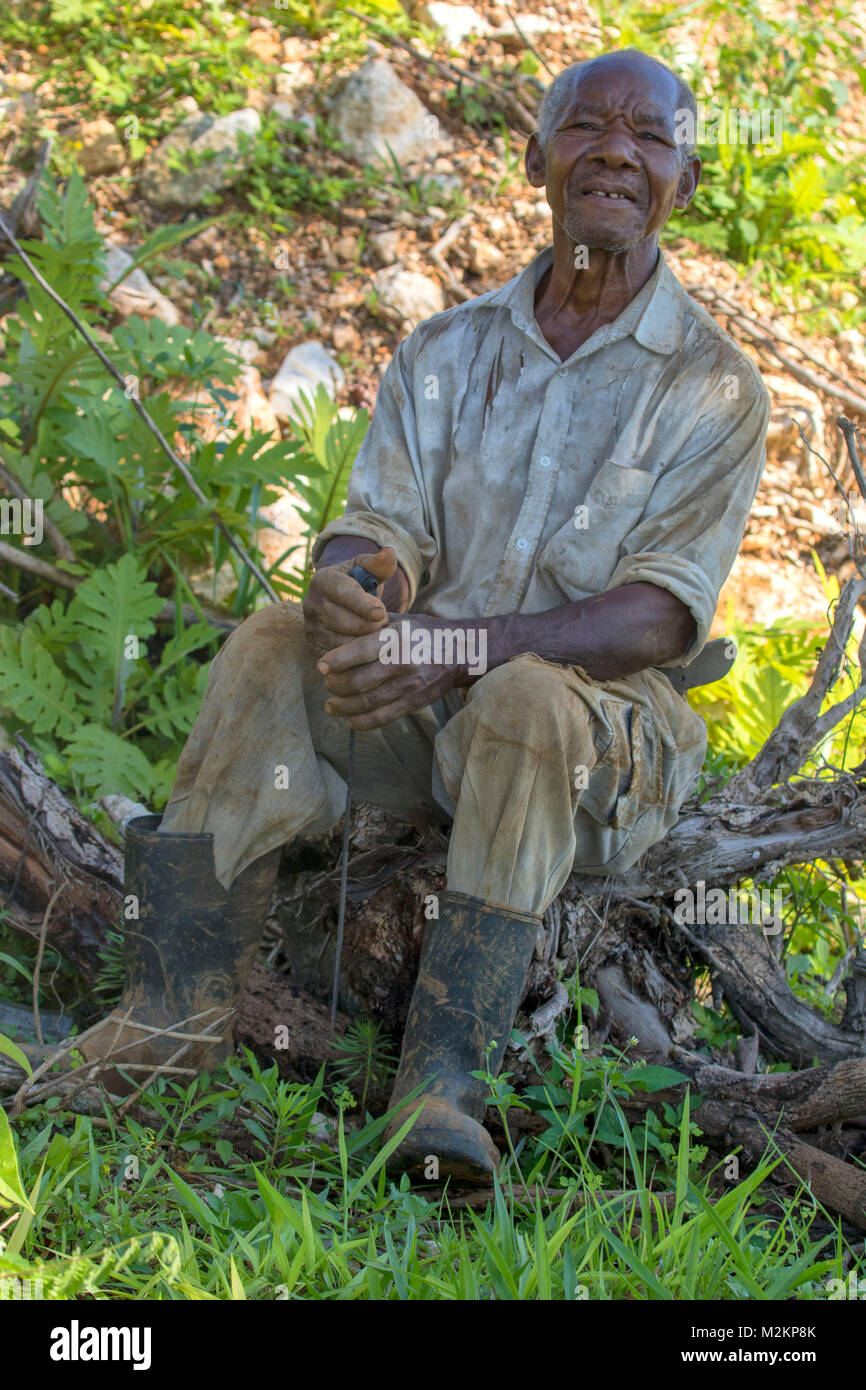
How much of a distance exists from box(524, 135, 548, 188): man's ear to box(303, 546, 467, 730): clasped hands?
3.75ft

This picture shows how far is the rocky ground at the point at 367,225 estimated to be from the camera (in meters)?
6.00

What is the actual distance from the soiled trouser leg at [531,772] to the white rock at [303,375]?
11.7 ft

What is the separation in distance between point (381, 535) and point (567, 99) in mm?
1108

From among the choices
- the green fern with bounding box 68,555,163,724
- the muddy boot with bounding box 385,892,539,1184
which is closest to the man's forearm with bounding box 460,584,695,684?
the muddy boot with bounding box 385,892,539,1184

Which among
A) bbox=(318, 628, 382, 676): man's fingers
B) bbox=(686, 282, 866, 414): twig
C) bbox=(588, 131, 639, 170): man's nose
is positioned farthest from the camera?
bbox=(686, 282, 866, 414): twig

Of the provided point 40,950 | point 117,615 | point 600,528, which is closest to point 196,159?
point 117,615

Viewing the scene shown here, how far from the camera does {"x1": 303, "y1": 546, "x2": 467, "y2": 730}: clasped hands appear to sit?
2561 mm

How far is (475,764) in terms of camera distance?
250 centimetres

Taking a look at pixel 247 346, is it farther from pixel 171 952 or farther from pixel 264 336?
pixel 171 952

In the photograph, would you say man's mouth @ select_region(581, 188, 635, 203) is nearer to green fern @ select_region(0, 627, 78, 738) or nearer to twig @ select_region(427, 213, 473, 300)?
green fern @ select_region(0, 627, 78, 738)

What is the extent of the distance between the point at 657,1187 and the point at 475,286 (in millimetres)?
4957

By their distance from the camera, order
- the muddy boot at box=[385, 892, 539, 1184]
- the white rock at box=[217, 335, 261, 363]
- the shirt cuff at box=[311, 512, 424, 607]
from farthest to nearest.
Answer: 1. the white rock at box=[217, 335, 261, 363]
2. the shirt cuff at box=[311, 512, 424, 607]
3. the muddy boot at box=[385, 892, 539, 1184]

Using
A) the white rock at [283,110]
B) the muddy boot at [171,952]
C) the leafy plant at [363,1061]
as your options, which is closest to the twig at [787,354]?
the white rock at [283,110]

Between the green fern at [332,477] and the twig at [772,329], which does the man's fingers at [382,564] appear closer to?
the green fern at [332,477]
